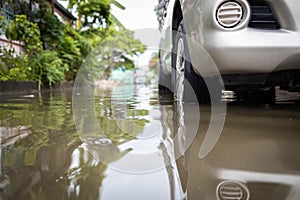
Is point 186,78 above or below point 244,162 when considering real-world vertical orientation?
above

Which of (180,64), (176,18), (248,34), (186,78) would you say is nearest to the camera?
(248,34)

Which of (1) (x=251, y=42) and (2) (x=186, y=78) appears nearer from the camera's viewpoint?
(1) (x=251, y=42)

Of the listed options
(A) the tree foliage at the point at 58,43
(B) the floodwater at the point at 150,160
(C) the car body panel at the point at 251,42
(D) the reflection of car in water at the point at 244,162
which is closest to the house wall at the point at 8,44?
(A) the tree foliage at the point at 58,43

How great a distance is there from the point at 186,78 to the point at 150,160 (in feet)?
5.29

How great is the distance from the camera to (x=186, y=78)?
289 centimetres

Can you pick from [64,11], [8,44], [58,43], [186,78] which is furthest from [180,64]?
[64,11]

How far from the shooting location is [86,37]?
13820 mm

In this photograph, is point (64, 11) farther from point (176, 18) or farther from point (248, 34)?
point (248, 34)

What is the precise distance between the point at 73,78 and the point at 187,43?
9945 millimetres

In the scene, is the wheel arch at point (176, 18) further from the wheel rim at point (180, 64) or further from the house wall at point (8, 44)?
the house wall at point (8, 44)

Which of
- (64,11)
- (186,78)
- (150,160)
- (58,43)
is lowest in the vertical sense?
(150,160)

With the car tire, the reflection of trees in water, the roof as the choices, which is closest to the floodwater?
the reflection of trees in water

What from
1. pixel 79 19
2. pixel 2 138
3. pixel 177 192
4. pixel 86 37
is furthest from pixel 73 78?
pixel 177 192

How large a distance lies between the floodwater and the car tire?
2.04ft
